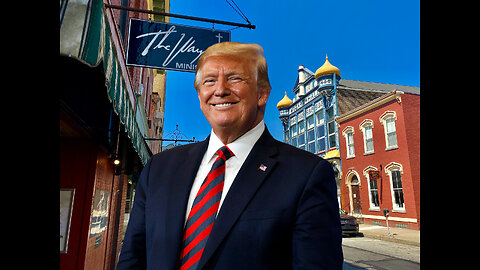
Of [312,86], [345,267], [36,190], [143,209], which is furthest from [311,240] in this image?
[312,86]

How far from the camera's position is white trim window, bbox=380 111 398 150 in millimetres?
18016

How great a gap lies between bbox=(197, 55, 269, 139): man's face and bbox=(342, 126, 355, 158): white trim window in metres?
22.3

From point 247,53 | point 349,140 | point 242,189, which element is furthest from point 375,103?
point 242,189

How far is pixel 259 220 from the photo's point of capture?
1.35 metres

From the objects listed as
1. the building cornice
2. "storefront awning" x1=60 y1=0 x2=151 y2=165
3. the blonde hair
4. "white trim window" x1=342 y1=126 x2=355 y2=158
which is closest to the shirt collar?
the blonde hair

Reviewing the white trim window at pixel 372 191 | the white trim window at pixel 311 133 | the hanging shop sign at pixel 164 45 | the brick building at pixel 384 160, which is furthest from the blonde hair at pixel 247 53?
the white trim window at pixel 311 133

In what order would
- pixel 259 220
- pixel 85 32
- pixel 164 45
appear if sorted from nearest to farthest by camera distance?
pixel 259 220, pixel 85 32, pixel 164 45

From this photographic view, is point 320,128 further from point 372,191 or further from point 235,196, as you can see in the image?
point 235,196

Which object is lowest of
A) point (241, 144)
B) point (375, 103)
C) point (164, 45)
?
point (241, 144)

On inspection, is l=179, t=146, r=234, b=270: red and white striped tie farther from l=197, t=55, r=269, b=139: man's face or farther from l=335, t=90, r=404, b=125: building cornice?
l=335, t=90, r=404, b=125: building cornice

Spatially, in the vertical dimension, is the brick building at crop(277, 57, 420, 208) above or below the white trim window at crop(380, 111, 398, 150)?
above

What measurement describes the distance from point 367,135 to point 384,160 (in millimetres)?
2450

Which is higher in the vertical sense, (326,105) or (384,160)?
(326,105)

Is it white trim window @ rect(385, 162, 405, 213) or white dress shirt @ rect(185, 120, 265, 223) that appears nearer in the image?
white dress shirt @ rect(185, 120, 265, 223)
